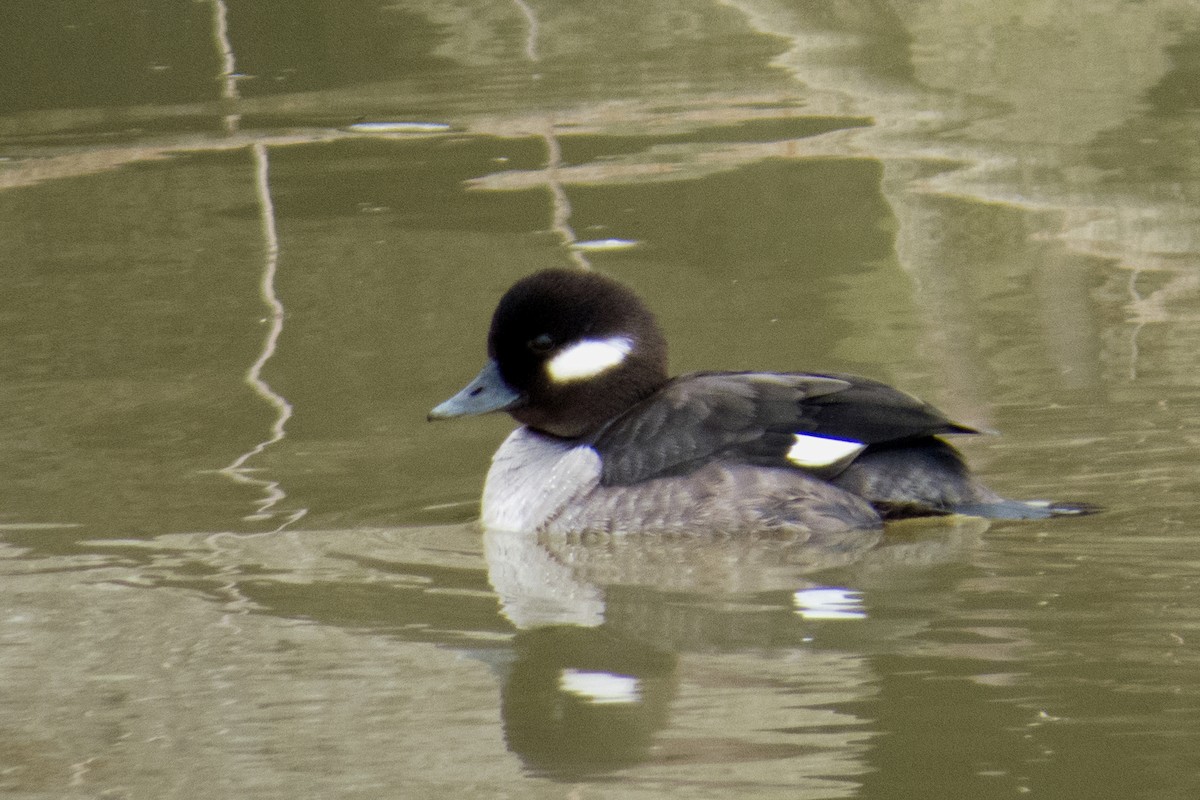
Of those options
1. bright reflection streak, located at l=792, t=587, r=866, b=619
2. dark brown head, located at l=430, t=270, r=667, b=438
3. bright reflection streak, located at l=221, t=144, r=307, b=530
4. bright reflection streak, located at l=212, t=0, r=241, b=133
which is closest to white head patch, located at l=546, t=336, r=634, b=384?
dark brown head, located at l=430, t=270, r=667, b=438

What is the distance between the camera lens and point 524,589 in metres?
5.55

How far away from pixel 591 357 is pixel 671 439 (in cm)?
51

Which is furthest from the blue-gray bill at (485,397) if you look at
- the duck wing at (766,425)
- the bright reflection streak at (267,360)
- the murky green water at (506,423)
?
the bright reflection streak at (267,360)

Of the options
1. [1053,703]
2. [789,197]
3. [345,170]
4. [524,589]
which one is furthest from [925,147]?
[1053,703]

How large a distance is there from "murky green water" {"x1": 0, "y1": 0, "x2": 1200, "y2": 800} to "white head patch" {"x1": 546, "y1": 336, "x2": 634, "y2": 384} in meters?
0.57

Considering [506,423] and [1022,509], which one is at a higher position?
[1022,509]

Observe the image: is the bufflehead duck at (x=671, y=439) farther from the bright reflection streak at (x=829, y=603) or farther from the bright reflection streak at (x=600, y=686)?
the bright reflection streak at (x=600, y=686)

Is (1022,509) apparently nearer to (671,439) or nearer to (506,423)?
(671,439)

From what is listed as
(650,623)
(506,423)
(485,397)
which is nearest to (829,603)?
(650,623)

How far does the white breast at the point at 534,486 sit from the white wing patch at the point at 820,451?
66cm

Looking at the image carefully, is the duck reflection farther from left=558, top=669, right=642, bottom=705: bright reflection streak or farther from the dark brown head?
the dark brown head

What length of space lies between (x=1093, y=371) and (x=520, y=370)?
2.32 meters

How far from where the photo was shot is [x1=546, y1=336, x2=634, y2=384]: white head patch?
6.41m

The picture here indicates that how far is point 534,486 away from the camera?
619cm
